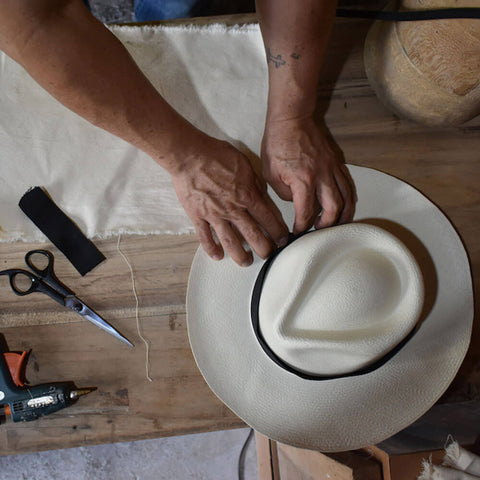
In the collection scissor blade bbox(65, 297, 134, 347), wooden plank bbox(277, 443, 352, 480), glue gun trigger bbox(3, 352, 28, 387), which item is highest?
scissor blade bbox(65, 297, 134, 347)

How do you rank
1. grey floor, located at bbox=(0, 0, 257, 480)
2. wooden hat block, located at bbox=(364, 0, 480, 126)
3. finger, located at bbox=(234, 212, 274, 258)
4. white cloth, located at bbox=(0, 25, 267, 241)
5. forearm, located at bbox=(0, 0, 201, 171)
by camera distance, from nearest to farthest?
1. forearm, located at bbox=(0, 0, 201, 171)
2. wooden hat block, located at bbox=(364, 0, 480, 126)
3. finger, located at bbox=(234, 212, 274, 258)
4. white cloth, located at bbox=(0, 25, 267, 241)
5. grey floor, located at bbox=(0, 0, 257, 480)

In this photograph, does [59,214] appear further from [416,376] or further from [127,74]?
[416,376]

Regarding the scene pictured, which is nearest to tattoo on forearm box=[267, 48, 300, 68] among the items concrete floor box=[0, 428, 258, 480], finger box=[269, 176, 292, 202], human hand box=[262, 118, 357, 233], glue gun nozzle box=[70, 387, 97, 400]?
human hand box=[262, 118, 357, 233]

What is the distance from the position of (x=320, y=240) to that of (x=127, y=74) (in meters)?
0.39

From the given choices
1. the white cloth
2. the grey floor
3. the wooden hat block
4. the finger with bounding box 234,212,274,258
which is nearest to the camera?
Answer: the wooden hat block

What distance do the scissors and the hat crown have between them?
38 cm

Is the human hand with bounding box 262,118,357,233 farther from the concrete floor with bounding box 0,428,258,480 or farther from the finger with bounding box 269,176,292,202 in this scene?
the concrete floor with bounding box 0,428,258,480

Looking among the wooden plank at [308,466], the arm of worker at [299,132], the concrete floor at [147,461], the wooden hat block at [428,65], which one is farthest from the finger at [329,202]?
the concrete floor at [147,461]

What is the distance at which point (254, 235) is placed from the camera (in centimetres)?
71

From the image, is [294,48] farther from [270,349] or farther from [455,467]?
[455,467]

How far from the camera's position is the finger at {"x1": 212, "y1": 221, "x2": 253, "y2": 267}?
28.1 inches

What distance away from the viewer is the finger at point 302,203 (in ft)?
2.35

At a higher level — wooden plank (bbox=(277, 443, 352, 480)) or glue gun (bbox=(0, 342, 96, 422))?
glue gun (bbox=(0, 342, 96, 422))

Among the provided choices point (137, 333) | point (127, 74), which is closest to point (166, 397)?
point (137, 333)
